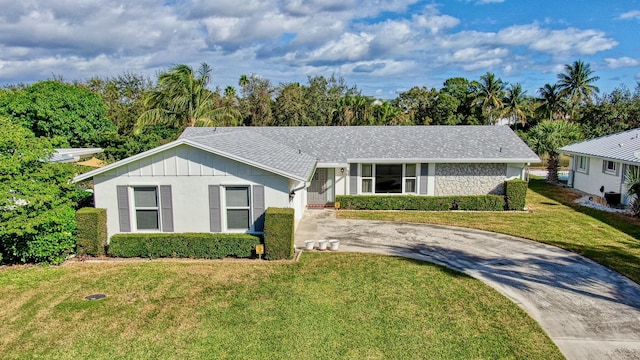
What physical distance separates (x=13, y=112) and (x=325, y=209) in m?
23.2

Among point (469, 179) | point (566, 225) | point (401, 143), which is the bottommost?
point (566, 225)

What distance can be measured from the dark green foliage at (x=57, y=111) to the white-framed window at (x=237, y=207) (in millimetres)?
20938

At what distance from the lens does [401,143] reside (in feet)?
75.2

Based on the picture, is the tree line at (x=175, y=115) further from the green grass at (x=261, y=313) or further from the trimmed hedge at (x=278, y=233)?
the trimmed hedge at (x=278, y=233)

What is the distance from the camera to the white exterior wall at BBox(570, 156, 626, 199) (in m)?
22.1

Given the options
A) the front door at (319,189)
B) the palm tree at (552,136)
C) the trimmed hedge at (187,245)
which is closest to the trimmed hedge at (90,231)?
the trimmed hedge at (187,245)

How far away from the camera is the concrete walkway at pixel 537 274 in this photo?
27.7ft

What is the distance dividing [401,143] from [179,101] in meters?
17.4

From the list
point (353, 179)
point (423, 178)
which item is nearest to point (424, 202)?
point (423, 178)

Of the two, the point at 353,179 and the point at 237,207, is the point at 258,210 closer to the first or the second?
the point at 237,207

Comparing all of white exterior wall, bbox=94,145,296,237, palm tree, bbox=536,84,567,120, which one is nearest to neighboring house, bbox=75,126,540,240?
white exterior wall, bbox=94,145,296,237

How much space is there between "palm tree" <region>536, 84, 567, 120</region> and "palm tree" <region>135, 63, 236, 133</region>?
39.7 metres

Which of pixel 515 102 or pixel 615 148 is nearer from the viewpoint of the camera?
pixel 615 148

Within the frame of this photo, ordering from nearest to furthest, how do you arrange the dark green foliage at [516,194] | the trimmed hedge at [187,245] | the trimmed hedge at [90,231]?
the trimmed hedge at [90,231], the trimmed hedge at [187,245], the dark green foliage at [516,194]
